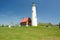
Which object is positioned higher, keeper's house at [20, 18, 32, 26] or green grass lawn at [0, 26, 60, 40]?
keeper's house at [20, 18, 32, 26]

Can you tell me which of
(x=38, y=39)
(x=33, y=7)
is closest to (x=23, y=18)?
(x=33, y=7)

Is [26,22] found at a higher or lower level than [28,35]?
higher

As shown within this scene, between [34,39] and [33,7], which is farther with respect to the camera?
[33,7]

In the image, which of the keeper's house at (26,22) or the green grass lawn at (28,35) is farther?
Answer: the keeper's house at (26,22)

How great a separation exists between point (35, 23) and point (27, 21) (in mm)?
9624

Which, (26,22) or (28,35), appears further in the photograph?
(26,22)

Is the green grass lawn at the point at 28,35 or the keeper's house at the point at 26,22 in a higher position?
the keeper's house at the point at 26,22

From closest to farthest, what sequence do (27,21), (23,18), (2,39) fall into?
(2,39)
(27,21)
(23,18)

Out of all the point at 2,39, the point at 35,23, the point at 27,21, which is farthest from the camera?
the point at 27,21

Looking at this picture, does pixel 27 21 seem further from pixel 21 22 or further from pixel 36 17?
pixel 36 17

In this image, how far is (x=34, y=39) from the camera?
2453cm

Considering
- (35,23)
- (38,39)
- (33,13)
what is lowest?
(38,39)

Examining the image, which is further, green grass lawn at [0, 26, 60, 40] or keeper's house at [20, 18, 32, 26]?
keeper's house at [20, 18, 32, 26]

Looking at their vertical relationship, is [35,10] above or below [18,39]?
above
